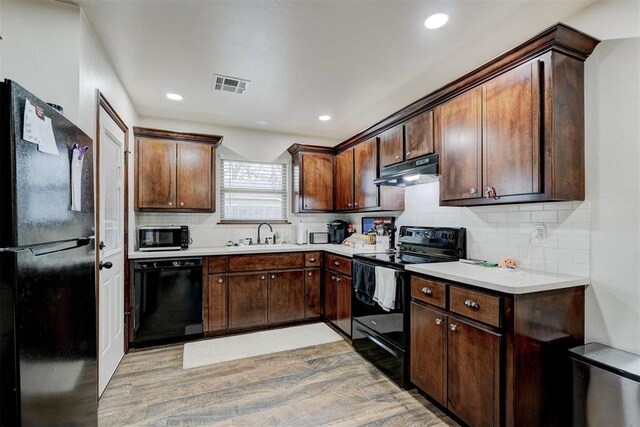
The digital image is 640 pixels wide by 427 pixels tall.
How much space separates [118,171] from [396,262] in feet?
8.79

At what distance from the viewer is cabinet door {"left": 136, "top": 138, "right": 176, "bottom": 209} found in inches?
136

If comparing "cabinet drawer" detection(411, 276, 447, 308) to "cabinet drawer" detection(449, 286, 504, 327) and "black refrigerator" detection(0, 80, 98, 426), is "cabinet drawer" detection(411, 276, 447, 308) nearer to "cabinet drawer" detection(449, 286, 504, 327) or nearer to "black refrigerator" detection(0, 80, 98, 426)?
"cabinet drawer" detection(449, 286, 504, 327)

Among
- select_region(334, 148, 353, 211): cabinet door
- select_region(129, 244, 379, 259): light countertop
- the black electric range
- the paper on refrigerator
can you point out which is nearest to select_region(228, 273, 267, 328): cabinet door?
select_region(129, 244, 379, 259): light countertop

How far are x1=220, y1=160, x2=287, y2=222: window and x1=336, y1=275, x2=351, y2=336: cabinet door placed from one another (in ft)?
4.92

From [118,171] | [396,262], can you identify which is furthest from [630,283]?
[118,171]

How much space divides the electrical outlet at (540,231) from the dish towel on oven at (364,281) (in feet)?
4.09

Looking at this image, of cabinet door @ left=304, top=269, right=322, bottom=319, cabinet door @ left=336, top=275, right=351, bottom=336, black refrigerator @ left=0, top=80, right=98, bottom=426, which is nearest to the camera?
black refrigerator @ left=0, top=80, right=98, bottom=426

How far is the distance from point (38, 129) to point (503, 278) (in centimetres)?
235

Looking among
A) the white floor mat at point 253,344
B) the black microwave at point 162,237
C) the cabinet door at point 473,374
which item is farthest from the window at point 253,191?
the cabinet door at point 473,374

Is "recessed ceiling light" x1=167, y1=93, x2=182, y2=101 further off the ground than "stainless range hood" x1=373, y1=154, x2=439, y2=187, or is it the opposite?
"recessed ceiling light" x1=167, y1=93, x2=182, y2=101

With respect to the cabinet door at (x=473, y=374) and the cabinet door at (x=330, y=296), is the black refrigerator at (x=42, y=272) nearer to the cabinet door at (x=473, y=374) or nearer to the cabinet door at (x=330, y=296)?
the cabinet door at (x=473, y=374)

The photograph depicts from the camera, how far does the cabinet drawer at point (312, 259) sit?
12.6 ft

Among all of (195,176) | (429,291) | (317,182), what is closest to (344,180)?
(317,182)

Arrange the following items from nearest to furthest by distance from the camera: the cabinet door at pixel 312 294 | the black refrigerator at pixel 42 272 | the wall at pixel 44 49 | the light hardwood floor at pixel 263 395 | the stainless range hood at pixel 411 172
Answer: the black refrigerator at pixel 42 272
the wall at pixel 44 49
the light hardwood floor at pixel 263 395
the stainless range hood at pixel 411 172
the cabinet door at pixel 312 294
